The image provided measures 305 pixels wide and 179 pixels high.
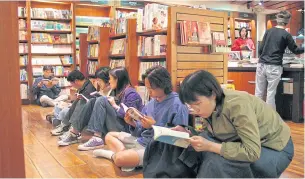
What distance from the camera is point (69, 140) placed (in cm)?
346

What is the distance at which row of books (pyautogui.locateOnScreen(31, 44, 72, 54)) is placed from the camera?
7.41 meters

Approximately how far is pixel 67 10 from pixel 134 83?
4336 millimetres

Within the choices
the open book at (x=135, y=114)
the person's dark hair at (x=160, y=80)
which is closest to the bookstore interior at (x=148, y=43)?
the open book at (x=135, y=114)

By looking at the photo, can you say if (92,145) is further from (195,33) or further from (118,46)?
(118,46)

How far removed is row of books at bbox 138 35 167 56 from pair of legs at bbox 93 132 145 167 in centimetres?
120

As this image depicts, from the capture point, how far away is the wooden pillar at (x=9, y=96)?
1.16 metres

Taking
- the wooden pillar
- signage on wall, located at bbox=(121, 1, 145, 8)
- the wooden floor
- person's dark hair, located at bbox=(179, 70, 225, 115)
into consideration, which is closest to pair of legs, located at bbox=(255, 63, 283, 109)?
the wooden floor

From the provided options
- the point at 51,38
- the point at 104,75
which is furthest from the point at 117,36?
the point at 51,38

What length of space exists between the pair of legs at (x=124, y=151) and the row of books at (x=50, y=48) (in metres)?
5.16

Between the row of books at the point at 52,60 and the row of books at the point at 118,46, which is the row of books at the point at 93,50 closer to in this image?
the row of books at the point at 118,46

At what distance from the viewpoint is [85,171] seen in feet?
8.30

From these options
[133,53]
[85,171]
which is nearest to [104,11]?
[133,53]

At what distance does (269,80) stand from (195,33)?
5.32 ft

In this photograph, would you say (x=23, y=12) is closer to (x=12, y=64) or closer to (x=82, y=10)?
(x=82, y=10)
